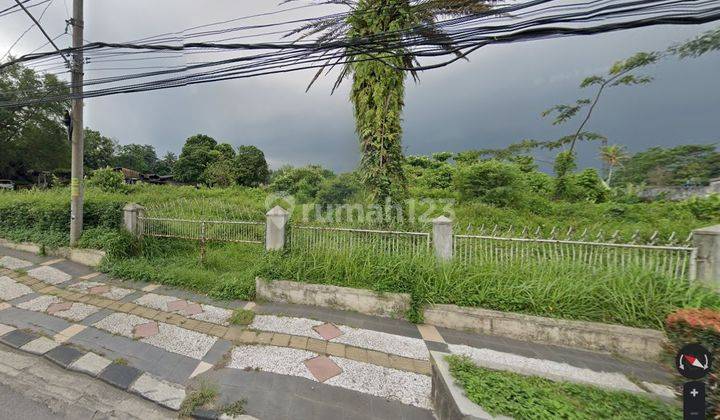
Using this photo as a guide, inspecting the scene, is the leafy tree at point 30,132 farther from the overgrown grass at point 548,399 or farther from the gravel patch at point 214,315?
the overgrown grass at point 548,399

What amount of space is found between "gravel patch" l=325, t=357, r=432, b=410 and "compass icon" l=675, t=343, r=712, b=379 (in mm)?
1716

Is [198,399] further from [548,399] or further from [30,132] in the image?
[30,132]

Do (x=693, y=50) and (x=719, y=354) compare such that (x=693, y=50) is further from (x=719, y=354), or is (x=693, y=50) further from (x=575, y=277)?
(x=719, y=354)

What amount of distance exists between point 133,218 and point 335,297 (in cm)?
504

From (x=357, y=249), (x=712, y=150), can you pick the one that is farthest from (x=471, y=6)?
(x=712, y=150)

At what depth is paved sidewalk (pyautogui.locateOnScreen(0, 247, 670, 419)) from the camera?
7.45 feet

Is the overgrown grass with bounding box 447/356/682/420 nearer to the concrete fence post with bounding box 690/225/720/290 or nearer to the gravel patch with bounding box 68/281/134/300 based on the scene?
the concrete fence post with bounding box 690/225/720/290

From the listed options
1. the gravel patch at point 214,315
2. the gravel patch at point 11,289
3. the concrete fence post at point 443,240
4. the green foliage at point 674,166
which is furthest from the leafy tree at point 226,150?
the green foliage at point 674,166

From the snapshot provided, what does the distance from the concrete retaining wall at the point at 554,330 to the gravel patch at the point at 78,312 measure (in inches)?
187

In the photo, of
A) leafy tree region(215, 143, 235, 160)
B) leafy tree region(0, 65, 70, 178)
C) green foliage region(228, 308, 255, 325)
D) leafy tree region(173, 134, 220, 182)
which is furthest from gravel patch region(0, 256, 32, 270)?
leafy tree region(215, 143, 235, 160)

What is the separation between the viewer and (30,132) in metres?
19.0

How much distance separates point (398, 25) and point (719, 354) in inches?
216

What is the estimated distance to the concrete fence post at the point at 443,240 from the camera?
396cm

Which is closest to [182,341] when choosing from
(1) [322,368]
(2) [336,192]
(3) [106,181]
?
(1) [322,368]
